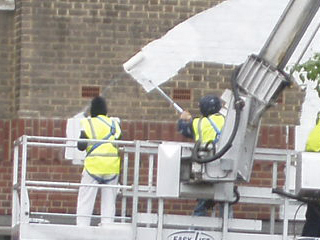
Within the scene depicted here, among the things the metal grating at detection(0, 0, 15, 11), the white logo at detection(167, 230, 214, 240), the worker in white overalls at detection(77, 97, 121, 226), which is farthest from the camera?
the metal grating at detection(0, 0, 15, 11)

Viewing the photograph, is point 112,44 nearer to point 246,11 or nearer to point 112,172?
point 246,11

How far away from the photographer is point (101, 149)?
12.9m

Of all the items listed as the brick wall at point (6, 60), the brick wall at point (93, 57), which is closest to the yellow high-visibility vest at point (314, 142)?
the brick wall at point (93, 57)

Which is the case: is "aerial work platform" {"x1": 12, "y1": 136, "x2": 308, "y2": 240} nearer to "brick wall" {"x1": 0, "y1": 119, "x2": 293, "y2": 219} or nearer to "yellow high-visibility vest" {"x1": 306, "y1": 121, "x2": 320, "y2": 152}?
"yellow high-visibility vest" {"x1": 306, "y1": 121, "x2": 320, "y2": 152}

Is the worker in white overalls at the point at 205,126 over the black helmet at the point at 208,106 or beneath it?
beneath

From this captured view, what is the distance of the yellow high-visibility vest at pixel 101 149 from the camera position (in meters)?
12.9

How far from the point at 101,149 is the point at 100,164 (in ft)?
0.58

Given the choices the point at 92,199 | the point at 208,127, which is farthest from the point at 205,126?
the point at 92,199

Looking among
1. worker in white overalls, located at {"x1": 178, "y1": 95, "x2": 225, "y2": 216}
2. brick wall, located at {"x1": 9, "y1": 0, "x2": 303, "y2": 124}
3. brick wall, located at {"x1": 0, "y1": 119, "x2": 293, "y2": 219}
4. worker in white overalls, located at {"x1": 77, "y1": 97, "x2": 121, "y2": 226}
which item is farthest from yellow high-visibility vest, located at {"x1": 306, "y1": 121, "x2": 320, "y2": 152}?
brick wall, located at {"x1": 9, "y1": 0, "x2": 303, "y2": 124}

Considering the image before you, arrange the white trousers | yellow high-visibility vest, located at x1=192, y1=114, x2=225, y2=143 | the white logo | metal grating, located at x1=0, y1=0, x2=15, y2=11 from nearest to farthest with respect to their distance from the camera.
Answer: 1. the white logo
2. yellow high-visibility vest, located at x1=192, y1=114, x2=225, y2=143
3. the white trousers
4. metal grating, located at x1=0, y1=0, x2=15, y2=11

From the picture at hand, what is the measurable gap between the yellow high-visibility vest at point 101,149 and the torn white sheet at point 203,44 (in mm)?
3400

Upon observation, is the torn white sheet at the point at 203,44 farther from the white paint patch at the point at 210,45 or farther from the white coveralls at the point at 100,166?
the white coveralls at the point at 100,166

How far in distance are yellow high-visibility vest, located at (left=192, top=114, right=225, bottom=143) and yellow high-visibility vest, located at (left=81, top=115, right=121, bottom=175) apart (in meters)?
1.02

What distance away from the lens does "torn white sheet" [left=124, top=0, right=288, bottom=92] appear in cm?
1675
